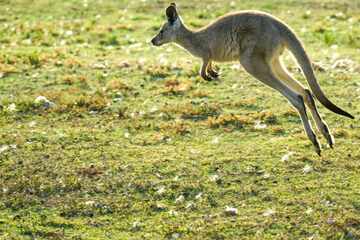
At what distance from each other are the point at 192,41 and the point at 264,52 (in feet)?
4.45

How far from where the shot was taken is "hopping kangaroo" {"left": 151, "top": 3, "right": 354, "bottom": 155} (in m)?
10.9

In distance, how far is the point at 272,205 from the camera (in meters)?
9.62

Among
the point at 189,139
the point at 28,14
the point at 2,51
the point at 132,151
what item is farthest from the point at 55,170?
the point at 28,14

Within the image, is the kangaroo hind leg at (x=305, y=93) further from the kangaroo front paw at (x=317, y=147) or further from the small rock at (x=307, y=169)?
the small rock at (x=307, y=169)

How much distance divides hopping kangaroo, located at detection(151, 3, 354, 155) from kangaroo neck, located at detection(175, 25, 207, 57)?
0.02m

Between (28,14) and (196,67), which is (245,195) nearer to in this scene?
(196,67)

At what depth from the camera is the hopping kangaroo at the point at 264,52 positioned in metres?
10.9

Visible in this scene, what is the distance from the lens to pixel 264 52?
11203 mm

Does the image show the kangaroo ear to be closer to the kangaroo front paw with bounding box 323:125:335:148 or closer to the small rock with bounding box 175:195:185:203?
the kangaroo front paw with bounding box 323:125:335:148

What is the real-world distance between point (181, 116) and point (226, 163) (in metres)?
2.25

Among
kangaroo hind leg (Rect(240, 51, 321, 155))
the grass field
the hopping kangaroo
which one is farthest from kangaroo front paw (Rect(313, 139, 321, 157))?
kangaroo hind leg (Rect(240, 51, 321, 155))

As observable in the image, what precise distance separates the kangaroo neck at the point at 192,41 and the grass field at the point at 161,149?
1.07m

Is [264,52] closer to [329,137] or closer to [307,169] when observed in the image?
[329,137]

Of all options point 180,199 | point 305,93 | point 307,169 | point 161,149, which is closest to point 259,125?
point 305,93
